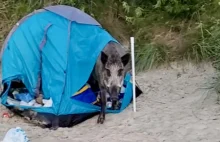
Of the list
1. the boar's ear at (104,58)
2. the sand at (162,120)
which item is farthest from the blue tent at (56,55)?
the sand at (162,120)

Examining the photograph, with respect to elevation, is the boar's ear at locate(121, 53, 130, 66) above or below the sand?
above

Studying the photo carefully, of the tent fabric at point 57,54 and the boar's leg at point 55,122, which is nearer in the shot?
the boar's leg at point 55,122

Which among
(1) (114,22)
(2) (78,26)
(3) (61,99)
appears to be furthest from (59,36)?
(1) (114,22)

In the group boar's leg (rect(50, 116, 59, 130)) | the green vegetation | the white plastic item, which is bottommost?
boar's leg (rect(50, 116, 59, 130))

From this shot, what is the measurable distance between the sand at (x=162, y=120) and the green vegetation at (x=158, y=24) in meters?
0.46

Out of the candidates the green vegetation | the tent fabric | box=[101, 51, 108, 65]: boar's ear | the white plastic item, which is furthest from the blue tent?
the green vegetation

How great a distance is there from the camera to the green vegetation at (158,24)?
9.20 metres

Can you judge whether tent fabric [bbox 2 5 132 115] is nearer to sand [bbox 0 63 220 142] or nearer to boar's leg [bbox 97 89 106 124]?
boar's leg [bbox 97 89 106 124]

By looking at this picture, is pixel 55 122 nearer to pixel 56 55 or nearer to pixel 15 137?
pixel 56 55

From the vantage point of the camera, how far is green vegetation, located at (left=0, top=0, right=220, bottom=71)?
30.2ft

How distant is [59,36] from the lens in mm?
7602

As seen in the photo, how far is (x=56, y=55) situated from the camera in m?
7.50

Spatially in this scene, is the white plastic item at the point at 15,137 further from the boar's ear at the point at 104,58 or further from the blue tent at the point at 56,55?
the boar's ear at the point at 104,58

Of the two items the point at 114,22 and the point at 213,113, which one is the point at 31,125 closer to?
the point at 213,113
